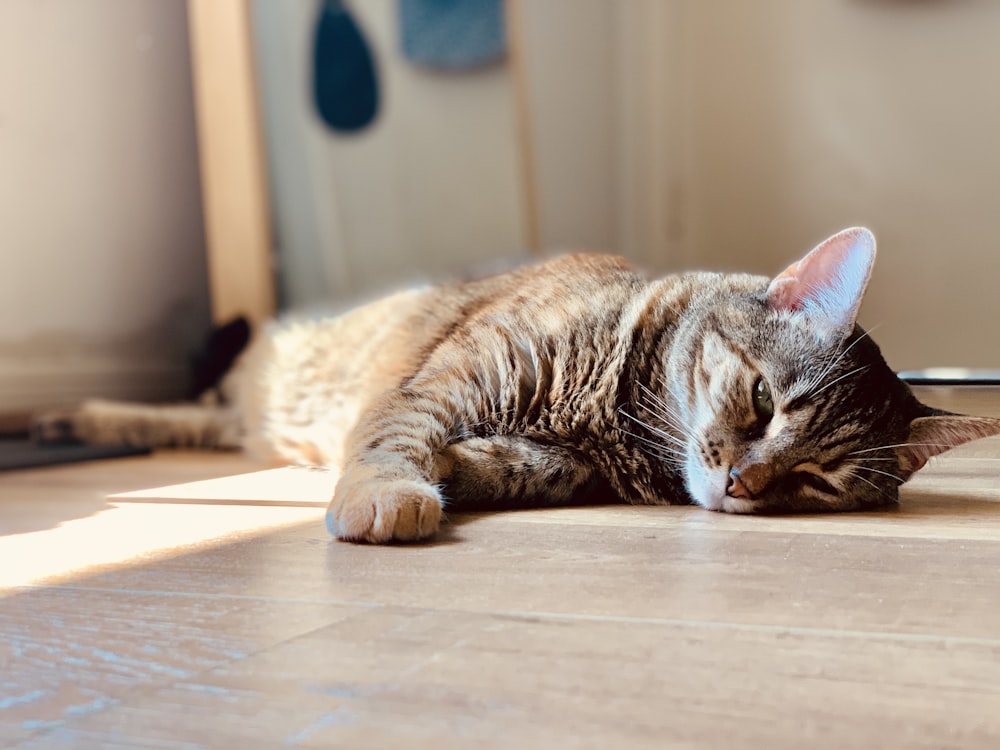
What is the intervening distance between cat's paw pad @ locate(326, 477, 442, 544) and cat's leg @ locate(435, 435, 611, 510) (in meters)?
0.20

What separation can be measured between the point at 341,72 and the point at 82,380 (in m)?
1.41

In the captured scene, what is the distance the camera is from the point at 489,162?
12.4 ft

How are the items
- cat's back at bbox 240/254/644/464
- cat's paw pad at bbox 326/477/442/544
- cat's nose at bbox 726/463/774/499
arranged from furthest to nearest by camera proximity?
cat's back at bbox 240/254/644/464, cat's nose at bbox 726/463/774/499, cat's paw pad at bbox 326/477/442/544

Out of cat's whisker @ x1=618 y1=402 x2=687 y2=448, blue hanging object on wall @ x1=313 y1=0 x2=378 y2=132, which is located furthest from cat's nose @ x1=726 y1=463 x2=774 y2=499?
blue hanging object on wall @ x1=313 y1=0 x2=378 y2=132

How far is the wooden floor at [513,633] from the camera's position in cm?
70

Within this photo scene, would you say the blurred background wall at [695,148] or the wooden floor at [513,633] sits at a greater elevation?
the blurred background wall at [695,148]

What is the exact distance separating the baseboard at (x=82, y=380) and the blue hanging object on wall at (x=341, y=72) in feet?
3.56

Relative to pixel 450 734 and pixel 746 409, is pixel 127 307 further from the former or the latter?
pixel 450 734

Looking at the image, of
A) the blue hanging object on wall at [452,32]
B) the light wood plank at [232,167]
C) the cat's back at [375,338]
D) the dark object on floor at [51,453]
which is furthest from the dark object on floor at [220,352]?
the blue hanging object on wall at [452,32]

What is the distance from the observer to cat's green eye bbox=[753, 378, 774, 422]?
1.49 meters

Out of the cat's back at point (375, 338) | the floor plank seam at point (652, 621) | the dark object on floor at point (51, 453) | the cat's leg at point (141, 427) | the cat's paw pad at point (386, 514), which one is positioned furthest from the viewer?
the cat's leg at point (141, 427)

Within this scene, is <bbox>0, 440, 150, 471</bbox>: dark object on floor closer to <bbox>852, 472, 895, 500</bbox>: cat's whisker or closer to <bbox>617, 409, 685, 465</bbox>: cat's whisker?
<bbox>617, 409, 685, 465</bbox>: cat's whisker

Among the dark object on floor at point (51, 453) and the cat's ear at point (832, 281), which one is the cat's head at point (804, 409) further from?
the dark object on floor at point (51, 453)

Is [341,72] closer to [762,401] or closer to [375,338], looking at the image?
[375,338]
